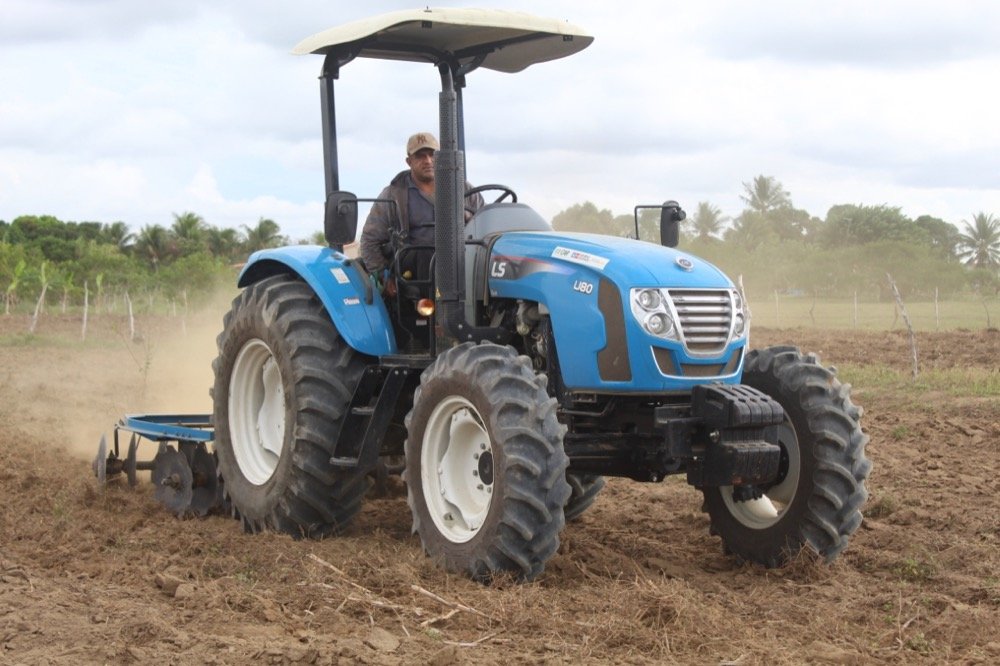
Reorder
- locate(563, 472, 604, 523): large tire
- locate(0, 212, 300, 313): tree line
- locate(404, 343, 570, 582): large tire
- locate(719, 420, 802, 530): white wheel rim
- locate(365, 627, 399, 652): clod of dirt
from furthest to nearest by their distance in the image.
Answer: locate(0, 212, 300, 313): tree line
locate(563, 472, 604, 523): large tire
locate(719, 420, 802, 530): white wheel rim
locate(404, 343, 570, 582): large tire
locate(365, 627, 399, 652): clod of dirt

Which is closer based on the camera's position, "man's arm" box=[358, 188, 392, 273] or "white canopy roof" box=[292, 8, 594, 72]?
"white canopy roof" box=[292, 8, 594, 72]

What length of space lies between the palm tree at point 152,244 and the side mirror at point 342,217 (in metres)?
51.3

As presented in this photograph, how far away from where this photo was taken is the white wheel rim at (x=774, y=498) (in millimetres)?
6816

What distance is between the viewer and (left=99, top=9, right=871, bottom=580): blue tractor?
6.16m

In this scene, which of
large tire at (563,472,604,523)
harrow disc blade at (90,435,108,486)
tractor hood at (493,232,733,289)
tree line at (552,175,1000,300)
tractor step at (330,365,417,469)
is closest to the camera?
tractor hood at (493,232,733,289)

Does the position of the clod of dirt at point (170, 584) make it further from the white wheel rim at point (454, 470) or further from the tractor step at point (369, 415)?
the tractor step at point (369, 415)

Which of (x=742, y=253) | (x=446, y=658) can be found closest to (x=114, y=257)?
(x=742, y=253)

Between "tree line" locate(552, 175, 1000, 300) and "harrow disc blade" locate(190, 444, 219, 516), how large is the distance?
34.2 metres

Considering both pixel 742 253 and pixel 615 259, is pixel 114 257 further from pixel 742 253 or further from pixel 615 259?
pixel 615 259

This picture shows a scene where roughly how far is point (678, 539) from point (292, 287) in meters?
2.73

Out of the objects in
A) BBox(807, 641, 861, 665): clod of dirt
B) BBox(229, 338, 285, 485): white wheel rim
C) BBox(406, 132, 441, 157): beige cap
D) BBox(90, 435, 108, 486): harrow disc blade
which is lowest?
BBox(807, 641, 861, 665): clod of dirt

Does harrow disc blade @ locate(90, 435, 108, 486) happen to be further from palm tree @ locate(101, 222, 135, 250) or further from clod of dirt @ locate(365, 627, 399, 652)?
palm tree @ locate(101, 222, 135, 250)

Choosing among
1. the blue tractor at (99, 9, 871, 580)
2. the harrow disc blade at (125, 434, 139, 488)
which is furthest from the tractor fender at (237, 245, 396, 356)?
the harrow disc blade at (125, 434, 139, 488)

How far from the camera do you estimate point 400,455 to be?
7.76 meters
